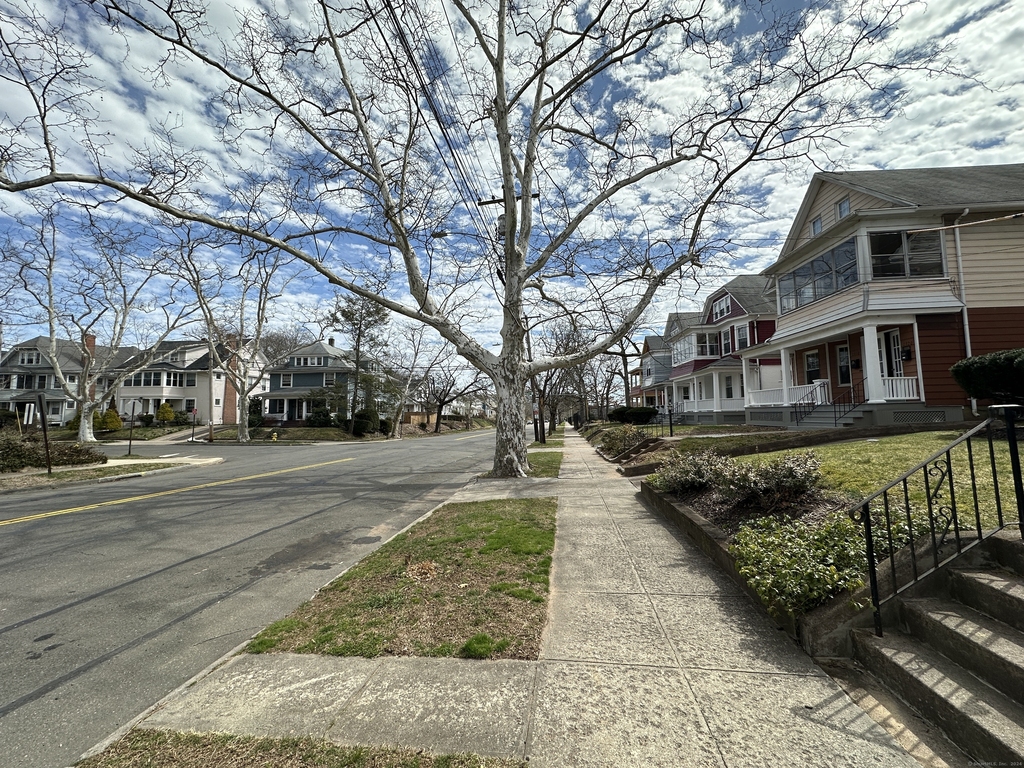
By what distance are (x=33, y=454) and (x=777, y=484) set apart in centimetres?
2040

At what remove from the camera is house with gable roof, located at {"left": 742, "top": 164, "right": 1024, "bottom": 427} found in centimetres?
1445

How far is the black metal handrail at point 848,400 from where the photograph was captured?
15.7 metres

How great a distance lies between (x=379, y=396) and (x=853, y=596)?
40788 mm

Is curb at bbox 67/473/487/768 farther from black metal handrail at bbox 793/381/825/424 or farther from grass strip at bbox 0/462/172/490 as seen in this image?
black metal handrail at bbox 793/381/825/424

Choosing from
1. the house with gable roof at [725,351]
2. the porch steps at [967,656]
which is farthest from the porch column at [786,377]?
the porch steps at [967,656]

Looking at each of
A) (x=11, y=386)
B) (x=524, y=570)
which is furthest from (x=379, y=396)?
(x=11, y=386)

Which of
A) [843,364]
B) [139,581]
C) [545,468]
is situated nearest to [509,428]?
[545,468]

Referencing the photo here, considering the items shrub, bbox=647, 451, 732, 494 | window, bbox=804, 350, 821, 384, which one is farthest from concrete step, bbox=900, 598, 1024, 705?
window, bbox=804, 350, 821, 384

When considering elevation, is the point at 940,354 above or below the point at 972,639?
above

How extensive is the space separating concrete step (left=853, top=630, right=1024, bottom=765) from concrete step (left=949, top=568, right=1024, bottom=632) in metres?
0.46

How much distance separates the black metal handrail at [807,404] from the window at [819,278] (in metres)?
3.34

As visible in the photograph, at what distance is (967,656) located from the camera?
2.67 meters

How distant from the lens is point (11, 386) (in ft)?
173

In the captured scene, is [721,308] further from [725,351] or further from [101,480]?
[101,480]
